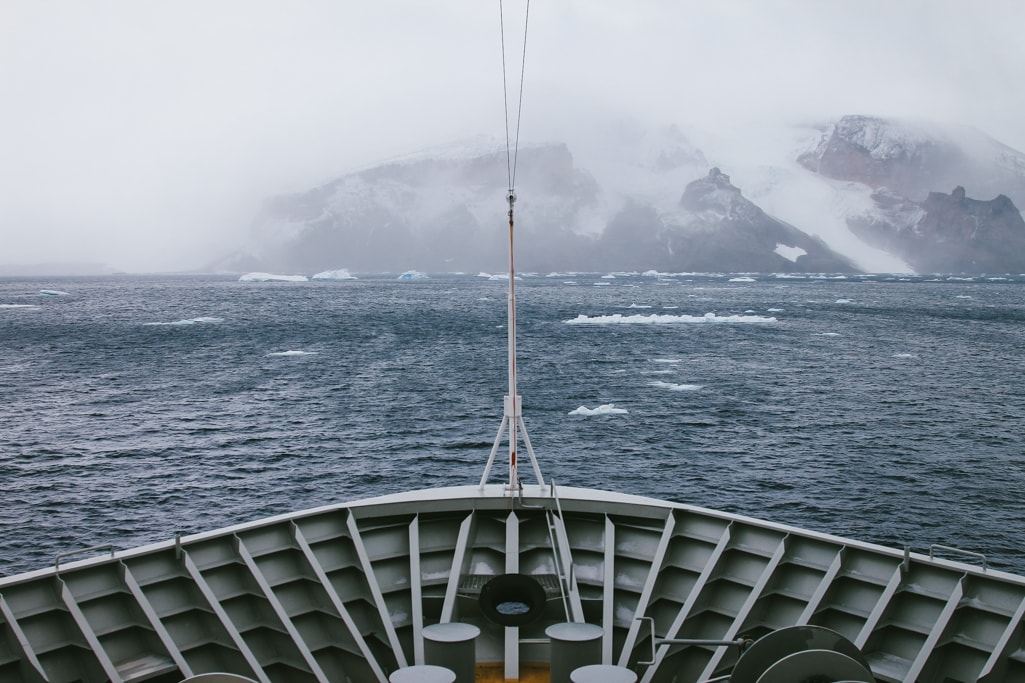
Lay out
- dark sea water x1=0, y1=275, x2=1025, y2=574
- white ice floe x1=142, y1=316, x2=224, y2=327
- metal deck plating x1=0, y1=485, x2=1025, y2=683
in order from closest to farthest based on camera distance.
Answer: metal deck plating x1=0, y1=485, x2=1025, y2=683 → dark sea water x1=0, y1=275, x2=1025, y2=574 → white ice floe x1=142, y1=316, x2=224, y2=327

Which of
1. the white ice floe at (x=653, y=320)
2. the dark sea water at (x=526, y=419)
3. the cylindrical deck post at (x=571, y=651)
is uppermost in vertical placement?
the cylindrical deck post at (x=571, y=651)

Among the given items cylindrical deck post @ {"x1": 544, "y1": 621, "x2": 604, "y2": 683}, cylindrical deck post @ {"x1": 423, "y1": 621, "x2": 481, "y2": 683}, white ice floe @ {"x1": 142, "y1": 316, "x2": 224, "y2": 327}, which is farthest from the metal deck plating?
white ice floe @ {"x1": 142, "y1": 316, "x2": 224, "y2": 327}

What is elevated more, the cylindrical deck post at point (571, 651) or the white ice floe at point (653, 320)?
the cylindrical deck post at point (571, 651)

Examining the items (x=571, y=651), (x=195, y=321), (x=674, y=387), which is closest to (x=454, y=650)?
(x=571, y=651)

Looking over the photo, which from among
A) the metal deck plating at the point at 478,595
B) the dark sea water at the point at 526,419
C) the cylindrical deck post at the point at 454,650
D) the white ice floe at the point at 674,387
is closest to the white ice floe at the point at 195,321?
the dark sea water at the point at 526,419

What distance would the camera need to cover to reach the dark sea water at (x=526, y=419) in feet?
99.8

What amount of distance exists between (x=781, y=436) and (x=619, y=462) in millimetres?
9151

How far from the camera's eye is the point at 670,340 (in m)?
79.8

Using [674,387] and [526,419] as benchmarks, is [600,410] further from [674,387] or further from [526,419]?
[674,387]

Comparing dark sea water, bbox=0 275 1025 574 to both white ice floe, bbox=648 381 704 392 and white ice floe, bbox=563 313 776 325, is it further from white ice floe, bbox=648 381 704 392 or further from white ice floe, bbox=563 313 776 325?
white ice floe, bbox=563 313 776 325

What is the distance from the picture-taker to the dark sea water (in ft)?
99.8

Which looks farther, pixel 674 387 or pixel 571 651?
pixel 674 387

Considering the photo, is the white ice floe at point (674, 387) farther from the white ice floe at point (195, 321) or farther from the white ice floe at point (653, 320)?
the white ice floe at point (195, 321)

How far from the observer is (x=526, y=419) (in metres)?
44.8
